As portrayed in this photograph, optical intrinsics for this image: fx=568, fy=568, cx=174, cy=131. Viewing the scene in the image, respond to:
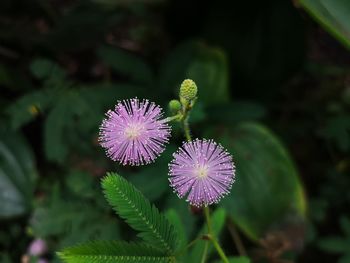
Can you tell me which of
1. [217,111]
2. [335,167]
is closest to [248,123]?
[217,111]

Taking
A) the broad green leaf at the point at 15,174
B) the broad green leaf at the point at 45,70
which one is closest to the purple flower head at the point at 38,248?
the broad green leaf at the point at 15,174

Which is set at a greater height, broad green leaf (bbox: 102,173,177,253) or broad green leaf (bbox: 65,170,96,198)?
broad green leaf (bbox: 65,170,96,198)

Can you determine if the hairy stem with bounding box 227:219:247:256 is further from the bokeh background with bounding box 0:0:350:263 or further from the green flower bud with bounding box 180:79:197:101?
the green flower bud with bounding box 180:79:197:101

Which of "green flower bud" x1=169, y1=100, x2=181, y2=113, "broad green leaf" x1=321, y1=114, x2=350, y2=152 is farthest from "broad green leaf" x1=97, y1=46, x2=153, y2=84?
"green flower bud" x1=169, y1=100, x2=181, y2=113

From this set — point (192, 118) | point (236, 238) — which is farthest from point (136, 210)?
point (236, 238)

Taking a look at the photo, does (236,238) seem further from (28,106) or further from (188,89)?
(188,89)

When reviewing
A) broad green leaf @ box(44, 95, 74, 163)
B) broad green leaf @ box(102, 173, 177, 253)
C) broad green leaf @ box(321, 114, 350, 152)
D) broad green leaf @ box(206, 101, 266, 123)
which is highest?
broad green leaf @ box(44, 95, 74, 163)

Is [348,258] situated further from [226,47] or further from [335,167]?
→ [226,47]
